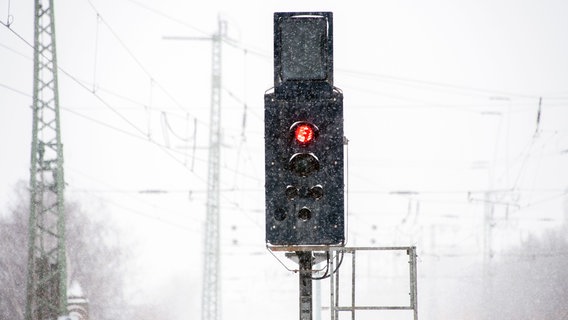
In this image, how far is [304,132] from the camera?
6547 millimetres

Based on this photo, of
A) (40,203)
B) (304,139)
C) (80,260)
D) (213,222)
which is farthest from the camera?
(80,260)

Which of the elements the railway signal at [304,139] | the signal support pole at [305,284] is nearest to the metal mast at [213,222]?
the signal support pole at [305,284]

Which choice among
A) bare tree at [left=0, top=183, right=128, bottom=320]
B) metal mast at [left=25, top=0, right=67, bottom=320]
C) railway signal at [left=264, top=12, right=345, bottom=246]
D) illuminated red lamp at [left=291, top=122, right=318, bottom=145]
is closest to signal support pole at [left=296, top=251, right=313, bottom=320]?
railway signal at [left=264, top=12, right=345, bottom=246]

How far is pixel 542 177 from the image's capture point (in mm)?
105500

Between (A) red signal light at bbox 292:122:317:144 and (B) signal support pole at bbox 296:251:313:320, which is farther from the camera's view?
(B) signal support pole at bbox 296:251:313:320

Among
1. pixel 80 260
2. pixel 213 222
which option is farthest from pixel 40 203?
pixel 80 260

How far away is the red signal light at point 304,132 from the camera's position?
21.4ft

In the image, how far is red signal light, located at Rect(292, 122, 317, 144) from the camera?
6.53 m

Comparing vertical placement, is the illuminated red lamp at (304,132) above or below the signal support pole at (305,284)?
above

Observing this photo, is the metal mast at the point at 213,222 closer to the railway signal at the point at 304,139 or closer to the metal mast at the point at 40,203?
the metal mast at the point at 40,203

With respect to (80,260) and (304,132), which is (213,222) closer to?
(80,260)

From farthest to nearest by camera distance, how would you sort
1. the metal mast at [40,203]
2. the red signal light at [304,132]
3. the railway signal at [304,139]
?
the metal mast at [40,203]
the red signal light at [304,132]
the railway signal at [304,139]

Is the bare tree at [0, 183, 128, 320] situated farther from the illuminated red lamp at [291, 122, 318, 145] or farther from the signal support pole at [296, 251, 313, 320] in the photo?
the illuminated red lamp at [291, 122, 318, 145]

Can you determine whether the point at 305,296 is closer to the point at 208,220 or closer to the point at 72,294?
the point at 72,294
